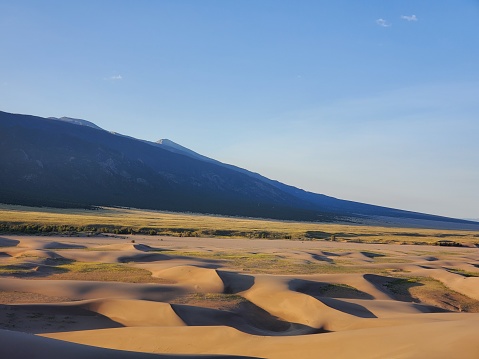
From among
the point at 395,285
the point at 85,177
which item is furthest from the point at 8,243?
the point at 85,177

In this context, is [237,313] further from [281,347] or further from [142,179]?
[142,179]

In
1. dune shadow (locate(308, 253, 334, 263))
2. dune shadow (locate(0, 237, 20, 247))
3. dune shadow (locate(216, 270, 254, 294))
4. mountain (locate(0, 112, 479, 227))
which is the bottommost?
dune shadow (locate(0, 237, 20, 247))

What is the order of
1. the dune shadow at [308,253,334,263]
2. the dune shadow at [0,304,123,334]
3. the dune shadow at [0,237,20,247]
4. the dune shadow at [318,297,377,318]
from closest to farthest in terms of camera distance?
the dune shadow at [0,304,123,334] < the dune shadow at [318,297,377,318] < the dune shadow at [308,253,334,263] < the dune shadow at [0,237,20,247]

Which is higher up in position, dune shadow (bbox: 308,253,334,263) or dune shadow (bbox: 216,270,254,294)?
dune shadow (bbox: 308,253,334,263)

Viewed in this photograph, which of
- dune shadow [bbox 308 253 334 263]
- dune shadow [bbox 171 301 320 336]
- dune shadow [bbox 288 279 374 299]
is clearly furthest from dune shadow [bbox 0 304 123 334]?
dune shadow [bbox 308 253 334 263]

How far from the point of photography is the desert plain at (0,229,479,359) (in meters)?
9.52

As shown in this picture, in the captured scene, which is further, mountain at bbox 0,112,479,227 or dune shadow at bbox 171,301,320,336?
mountain at bbox 0,112,479,227

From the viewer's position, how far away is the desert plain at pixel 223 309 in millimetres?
9516

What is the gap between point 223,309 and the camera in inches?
601

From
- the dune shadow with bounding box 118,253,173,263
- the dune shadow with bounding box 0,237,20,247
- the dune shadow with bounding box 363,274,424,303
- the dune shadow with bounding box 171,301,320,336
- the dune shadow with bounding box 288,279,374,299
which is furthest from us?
the dune shadow with bounding box 0,237,20,247

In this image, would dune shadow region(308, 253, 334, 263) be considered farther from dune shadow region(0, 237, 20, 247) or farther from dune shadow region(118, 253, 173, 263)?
dune shadow region(0, 237, 20, 247)

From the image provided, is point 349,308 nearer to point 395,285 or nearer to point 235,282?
point 235,282

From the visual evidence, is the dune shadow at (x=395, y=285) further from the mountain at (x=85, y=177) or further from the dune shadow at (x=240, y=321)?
the mountain at (x=85, y=177)

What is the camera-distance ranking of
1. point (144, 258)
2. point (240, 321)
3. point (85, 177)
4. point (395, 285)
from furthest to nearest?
point (85, 177) → point (144, 258) → point (395, 285) → point (240, 321)
